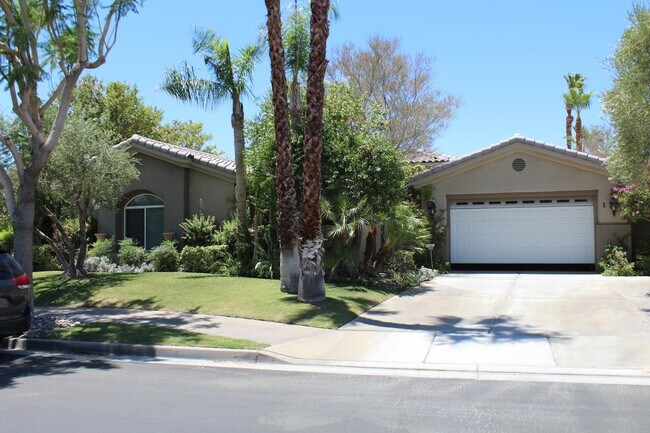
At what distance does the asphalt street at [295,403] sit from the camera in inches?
214

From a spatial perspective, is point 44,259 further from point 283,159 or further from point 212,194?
point 283,159

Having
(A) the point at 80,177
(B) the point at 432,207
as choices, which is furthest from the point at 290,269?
(B) the point at 432,207

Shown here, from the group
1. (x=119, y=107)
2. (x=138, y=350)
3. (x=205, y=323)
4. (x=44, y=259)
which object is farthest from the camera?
(x=119, y=107)

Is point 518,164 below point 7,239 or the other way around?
the other way around

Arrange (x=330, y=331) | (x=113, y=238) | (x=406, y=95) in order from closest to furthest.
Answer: (x=330, y=331)
(x=113, y=238)
(x=406, y=95)

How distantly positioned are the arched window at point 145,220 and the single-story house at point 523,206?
30.0ft

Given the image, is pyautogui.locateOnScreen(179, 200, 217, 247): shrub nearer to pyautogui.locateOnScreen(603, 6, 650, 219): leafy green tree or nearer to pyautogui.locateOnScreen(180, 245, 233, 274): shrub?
pyautogui.locateOnScreen(180, 245, 233, 274): shrub

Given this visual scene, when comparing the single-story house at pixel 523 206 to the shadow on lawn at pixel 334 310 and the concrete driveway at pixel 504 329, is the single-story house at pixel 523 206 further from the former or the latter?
the shadow on lawn at pixel 334 310

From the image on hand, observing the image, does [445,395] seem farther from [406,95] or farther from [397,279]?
[406,95]

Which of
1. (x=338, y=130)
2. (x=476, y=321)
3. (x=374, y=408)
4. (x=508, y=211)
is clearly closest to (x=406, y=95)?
(x=508, y=211)

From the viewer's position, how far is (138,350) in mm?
8930

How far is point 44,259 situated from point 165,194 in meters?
4.68

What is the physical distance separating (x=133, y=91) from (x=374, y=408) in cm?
3043

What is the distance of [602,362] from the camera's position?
7.75 metres
